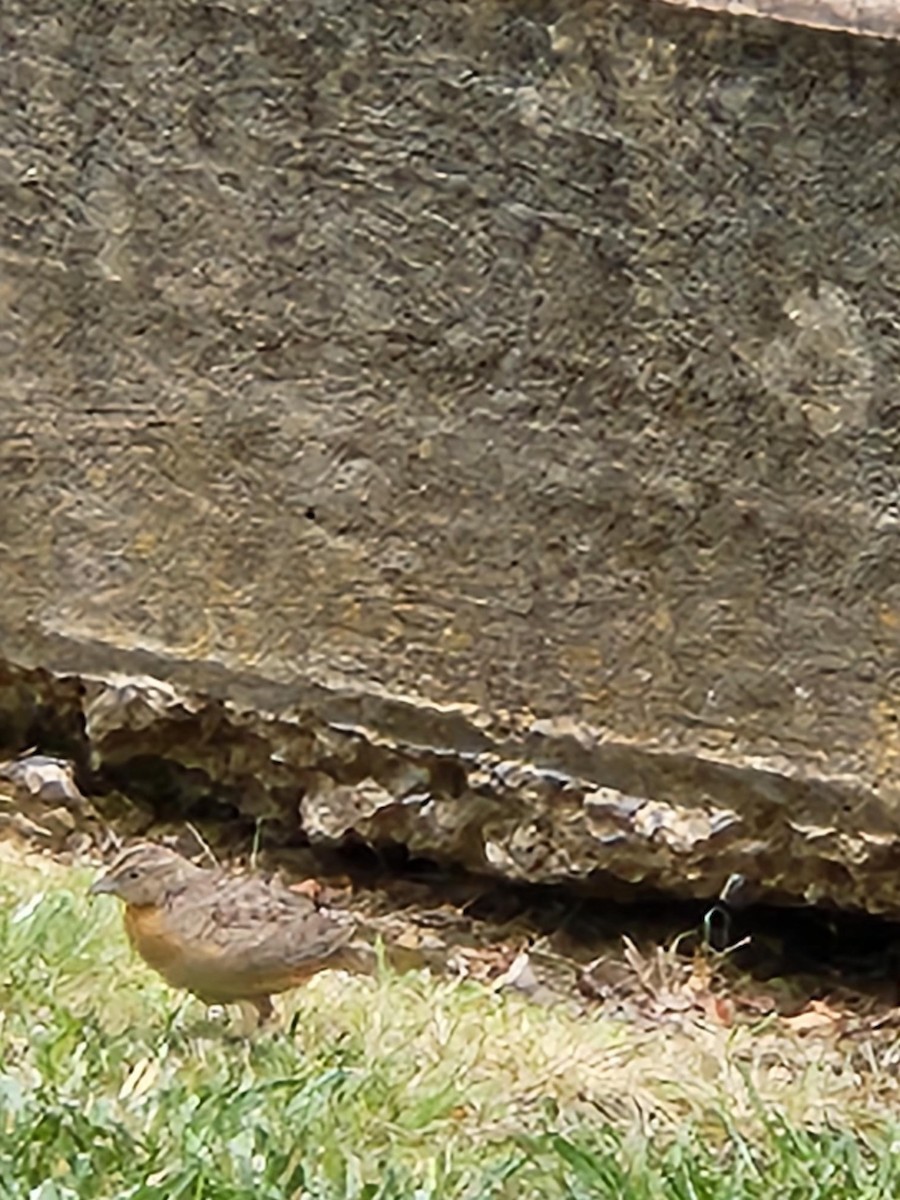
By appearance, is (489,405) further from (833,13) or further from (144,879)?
(144,879)

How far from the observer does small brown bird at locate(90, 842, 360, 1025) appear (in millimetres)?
3535

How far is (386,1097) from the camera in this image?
3.37 meters

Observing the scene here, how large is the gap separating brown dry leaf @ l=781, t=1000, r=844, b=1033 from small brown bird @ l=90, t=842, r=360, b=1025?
2.93ft

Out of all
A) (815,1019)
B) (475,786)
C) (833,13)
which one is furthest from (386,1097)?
(833,13)

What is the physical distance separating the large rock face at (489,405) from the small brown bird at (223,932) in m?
0.67

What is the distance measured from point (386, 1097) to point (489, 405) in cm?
117

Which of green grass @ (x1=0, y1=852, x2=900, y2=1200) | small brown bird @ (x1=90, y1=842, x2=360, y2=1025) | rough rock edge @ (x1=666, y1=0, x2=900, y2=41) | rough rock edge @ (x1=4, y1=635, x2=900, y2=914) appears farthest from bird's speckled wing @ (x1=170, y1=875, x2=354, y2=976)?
rough rock edge @ (x1=666, y1=0, x2=900, y2=41)

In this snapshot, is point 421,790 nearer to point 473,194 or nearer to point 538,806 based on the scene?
point 538,806

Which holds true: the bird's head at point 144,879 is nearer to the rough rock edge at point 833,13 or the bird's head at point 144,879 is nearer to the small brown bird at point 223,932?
the small brown bird at point 223,932

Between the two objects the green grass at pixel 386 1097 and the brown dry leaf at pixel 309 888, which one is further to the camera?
the brown dry leaf at pixel 309 888

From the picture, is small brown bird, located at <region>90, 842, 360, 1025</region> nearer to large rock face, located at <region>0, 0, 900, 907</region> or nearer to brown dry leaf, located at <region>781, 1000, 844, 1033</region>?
large rock face, located at <region>0, 0, 900, 907</region>

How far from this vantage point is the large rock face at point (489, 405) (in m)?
3.88

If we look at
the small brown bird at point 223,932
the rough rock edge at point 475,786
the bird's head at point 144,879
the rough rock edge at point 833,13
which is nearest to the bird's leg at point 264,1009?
the small brown bird at point 223,932

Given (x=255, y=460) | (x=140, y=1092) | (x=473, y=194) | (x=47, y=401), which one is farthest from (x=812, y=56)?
(x=140, y=1092)
